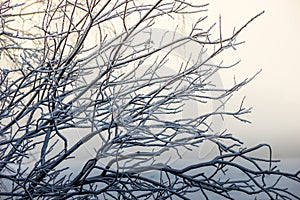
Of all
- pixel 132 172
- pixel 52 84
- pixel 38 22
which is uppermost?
pixel 38 22

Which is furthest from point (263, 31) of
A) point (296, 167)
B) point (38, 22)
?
point (38, 22)

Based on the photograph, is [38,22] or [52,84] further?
[38,22]

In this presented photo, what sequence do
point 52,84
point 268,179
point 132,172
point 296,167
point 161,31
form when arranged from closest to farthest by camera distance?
point 52,84, point 132,172, point 161,31, point 296,167, point 268,179

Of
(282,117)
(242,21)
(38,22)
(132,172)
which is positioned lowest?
(132,172)

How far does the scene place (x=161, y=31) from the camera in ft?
8.61

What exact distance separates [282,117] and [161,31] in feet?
3.54

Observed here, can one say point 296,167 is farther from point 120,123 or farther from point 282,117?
point 120,123

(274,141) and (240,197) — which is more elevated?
(274,141)

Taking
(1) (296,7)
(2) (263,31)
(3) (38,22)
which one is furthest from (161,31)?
(1) (296,7)

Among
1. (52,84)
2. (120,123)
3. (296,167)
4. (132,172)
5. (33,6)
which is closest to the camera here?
(120,123)

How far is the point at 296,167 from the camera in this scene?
300 cm

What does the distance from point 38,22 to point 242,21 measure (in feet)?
4.19

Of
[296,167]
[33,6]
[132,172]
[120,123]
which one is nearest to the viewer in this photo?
[120,123]

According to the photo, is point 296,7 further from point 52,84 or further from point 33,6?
point 52,84
